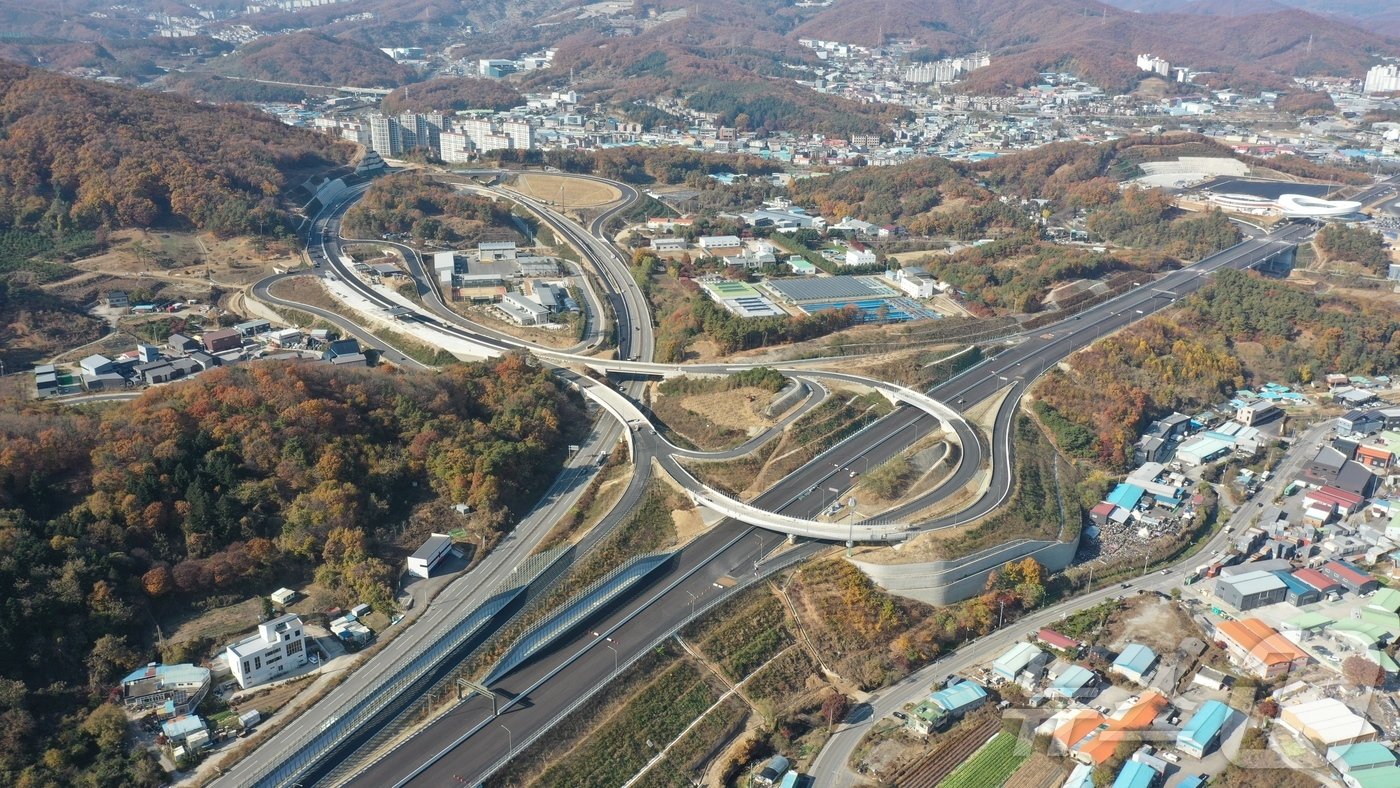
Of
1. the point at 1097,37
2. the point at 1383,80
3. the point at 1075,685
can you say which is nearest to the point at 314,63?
the point at 1097,37

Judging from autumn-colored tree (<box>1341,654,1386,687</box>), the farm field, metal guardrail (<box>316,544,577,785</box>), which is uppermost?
metal guardrail (<box>316,544,577,785</box>)

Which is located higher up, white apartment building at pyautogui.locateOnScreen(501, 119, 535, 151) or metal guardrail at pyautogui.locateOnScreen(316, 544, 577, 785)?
metal guardrail at pyautogui.locateOnScreen(316, 544, 577, 785)

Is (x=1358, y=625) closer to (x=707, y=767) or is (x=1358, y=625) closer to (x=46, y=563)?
(x=707, y=767)

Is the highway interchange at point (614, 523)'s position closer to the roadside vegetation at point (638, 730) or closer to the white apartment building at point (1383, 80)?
the roadside vegetation at point (638, 730)

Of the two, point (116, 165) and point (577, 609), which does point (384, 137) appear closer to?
point (116, 165)

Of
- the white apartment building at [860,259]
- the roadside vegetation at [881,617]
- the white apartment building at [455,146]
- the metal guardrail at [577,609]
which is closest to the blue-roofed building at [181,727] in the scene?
the metal guardrail at [577,609]

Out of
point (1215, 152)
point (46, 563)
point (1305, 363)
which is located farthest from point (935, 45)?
point (46, 563)

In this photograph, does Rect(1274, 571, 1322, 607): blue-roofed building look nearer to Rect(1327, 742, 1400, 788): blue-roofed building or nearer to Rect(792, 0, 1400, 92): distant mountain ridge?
Rect(1327, 742, 1400, 788): blue-roofed building

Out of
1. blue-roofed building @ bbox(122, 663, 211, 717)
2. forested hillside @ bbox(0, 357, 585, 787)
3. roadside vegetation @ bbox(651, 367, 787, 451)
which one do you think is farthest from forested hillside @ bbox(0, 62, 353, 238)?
blue-roofed building @ bbox(122, 663, 211, 717)
